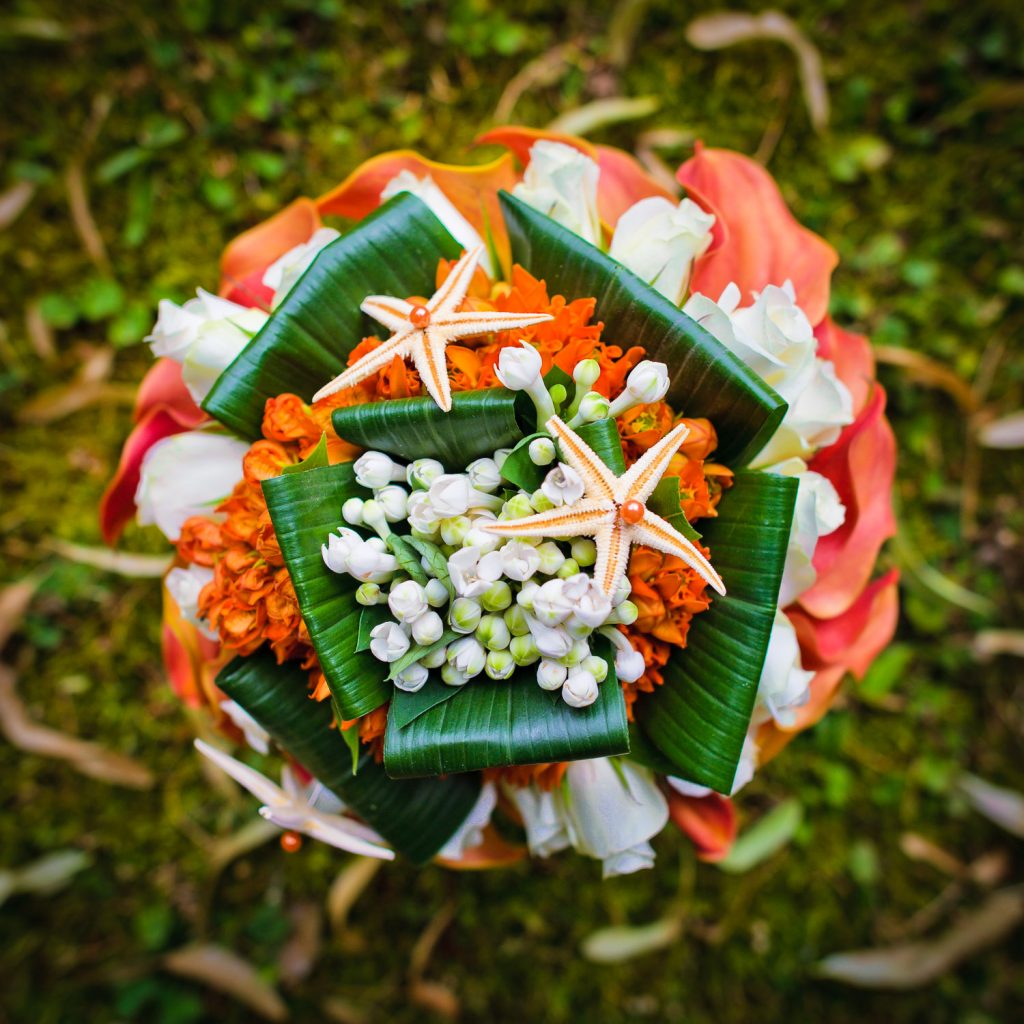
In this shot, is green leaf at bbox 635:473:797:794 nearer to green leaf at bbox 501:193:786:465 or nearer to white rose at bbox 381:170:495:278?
green leaf at bbox 501:193:786:465

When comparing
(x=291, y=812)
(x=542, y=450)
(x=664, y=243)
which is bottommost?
(x=291, y=812)

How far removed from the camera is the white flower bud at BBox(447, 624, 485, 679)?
2.06 ft

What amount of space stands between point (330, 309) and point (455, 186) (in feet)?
0.79

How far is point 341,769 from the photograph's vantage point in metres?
0.79

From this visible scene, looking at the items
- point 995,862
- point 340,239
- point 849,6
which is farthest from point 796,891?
point 849,6

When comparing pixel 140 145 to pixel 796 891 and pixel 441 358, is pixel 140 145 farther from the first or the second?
pixel 796 891

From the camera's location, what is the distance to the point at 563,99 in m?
1.35

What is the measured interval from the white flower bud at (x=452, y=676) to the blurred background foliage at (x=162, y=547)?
847 millimetres

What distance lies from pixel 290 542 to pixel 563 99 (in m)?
1.10

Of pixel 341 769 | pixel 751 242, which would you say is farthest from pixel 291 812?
pixel 751 242

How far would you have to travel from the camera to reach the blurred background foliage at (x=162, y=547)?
4.41 ft

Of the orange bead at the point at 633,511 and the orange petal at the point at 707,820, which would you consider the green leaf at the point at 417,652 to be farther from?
the orange petal at the point at 707,820

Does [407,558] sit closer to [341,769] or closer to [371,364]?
[371,364]

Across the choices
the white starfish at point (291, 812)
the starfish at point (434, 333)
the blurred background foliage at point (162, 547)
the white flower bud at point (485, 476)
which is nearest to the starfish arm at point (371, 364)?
the starfish at point (434, 333)
